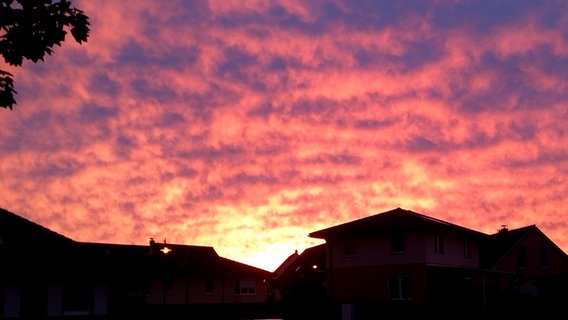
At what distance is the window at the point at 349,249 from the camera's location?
51531mm

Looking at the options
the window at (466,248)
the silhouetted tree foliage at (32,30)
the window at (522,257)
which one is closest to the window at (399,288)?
the window at (466,248)

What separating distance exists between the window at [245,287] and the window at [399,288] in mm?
21815

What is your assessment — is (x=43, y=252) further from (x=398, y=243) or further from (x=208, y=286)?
(x=208, y=286)

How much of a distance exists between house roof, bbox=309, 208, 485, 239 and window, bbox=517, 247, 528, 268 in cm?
1028

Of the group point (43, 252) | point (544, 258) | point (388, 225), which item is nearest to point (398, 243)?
point (388, 225)

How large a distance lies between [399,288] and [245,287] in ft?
74.4

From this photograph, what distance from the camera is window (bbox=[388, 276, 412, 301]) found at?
47719 millimetres

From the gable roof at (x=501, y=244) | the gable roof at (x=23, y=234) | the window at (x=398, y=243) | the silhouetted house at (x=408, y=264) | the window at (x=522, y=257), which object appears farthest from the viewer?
the window at (x=522, y=257)

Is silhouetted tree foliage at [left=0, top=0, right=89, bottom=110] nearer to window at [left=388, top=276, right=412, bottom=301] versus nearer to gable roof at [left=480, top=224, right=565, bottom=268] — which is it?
window at [left=388, top=276, right=412, bottom=301]

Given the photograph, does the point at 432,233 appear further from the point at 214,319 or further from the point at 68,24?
the point at 68,24

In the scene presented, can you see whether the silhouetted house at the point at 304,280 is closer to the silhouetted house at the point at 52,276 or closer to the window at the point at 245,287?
the window at the point at 245,287

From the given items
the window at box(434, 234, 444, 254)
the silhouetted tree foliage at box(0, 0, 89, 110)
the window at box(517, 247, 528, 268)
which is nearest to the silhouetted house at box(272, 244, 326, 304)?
the window at box(434, 234, 444, 254)

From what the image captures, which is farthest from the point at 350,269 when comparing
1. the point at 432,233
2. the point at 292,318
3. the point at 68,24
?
the point at 68,24

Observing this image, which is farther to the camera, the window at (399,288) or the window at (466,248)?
the window at (466,248)
